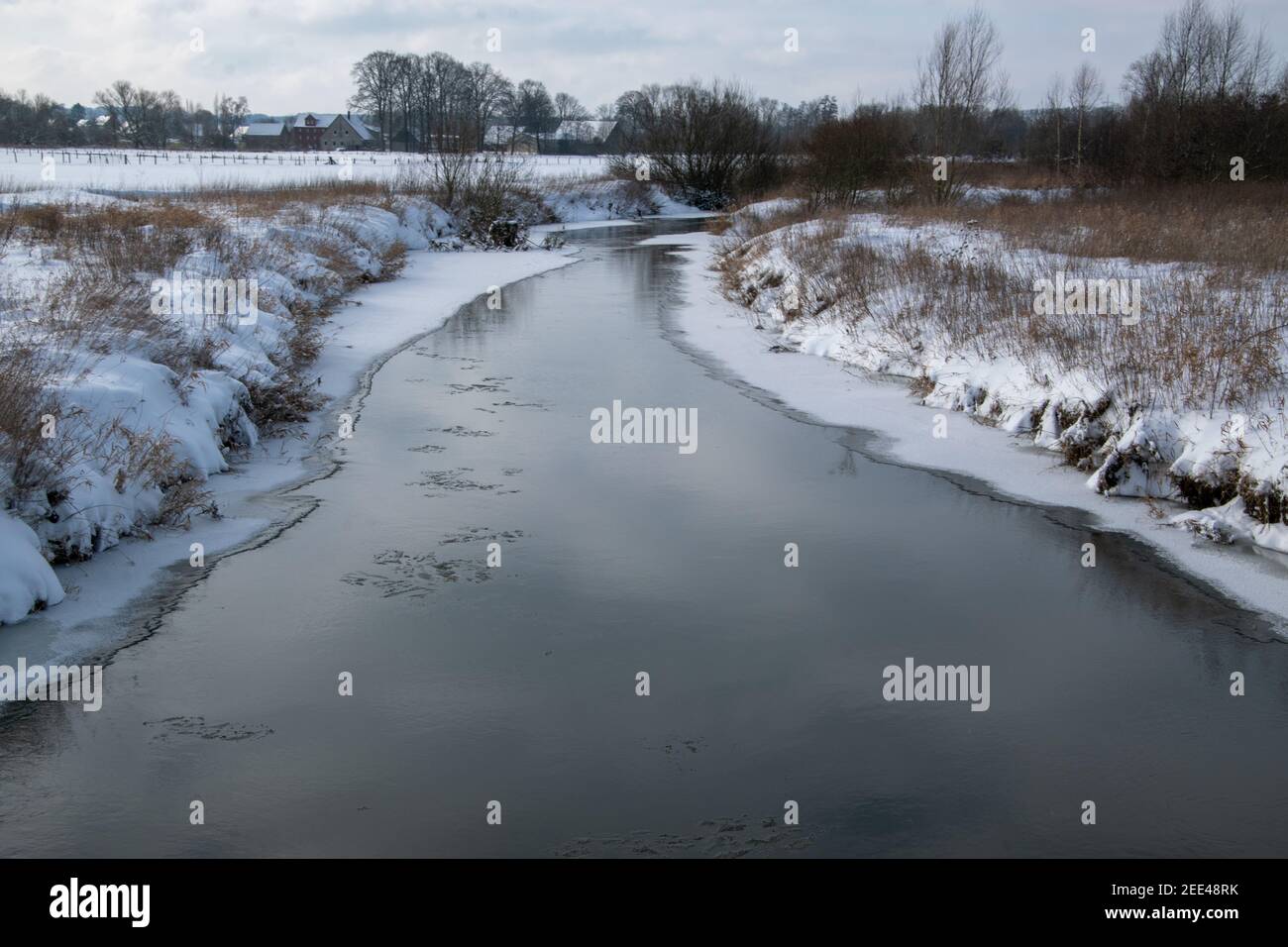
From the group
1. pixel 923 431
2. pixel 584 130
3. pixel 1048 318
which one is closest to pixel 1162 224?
pixel 1048 318

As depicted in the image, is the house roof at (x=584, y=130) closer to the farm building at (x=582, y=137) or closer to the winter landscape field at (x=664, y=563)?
the farm building at (x=582, y=137)

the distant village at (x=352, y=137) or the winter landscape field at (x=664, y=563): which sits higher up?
the distant village at (x=352, y=137)

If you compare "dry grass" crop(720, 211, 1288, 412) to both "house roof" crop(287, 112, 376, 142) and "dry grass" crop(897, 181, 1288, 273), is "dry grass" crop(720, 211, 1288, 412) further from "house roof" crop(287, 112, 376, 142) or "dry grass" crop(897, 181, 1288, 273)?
"house roof" crop(287, 112, 376, 142)

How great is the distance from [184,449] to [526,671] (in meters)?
4.72

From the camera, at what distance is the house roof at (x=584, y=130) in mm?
103438

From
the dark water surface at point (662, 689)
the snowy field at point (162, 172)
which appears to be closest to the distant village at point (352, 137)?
the snowy field at point (162, 172)

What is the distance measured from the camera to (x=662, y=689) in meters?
5.73

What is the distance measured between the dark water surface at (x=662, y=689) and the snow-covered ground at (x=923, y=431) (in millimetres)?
403

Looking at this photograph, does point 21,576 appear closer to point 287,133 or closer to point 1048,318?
point 1048,318

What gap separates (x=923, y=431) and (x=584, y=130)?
327ft

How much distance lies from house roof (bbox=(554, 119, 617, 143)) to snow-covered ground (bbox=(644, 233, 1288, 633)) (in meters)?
87.7

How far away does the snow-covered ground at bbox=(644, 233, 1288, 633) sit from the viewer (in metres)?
7.69

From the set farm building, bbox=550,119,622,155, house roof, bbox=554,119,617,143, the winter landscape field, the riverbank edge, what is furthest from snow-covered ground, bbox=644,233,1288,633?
house roof, bbox=554,119,617,143
